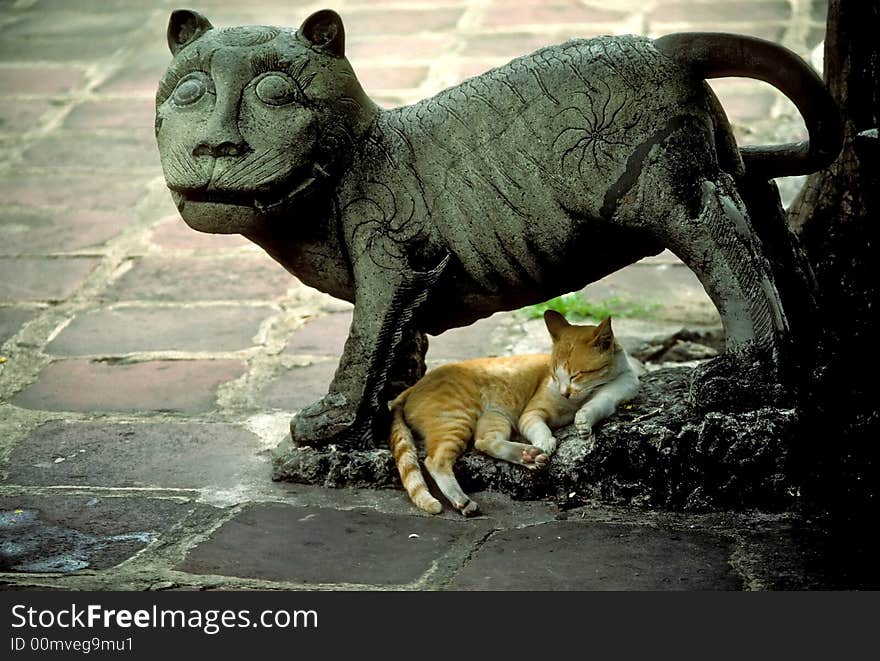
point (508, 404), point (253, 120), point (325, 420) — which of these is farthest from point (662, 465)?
point (253, 120)

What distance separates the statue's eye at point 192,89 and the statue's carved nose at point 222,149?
0.15 meters

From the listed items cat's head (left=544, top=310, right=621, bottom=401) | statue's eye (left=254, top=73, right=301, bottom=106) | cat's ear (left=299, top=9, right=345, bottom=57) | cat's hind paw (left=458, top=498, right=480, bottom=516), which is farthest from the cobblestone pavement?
cat's ear (left=299, top=9, right=345, bottom=57)

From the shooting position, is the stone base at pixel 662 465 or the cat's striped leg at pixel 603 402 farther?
the cat's striped leg at pixel 603 402

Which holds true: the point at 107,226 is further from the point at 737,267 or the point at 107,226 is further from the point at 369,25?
the point at 737,267

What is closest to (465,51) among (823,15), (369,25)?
(369,25)

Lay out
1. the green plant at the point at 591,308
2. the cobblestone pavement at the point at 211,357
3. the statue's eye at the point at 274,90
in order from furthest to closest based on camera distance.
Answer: the green plant at the point at 591,308
the statue's eye at the point at 274,90
the cobblestone pavement at the point at 211,357

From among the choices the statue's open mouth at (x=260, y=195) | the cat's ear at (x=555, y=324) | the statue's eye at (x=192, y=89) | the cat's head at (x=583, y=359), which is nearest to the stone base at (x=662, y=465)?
the cat's head at (x=583, y=359)

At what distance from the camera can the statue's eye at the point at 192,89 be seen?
3781 mm

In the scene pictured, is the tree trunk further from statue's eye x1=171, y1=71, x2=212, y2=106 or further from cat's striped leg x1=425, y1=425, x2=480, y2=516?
statue's eye x1=171, y1=71, x2=212, y2=106

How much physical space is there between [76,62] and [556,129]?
5.68 meters

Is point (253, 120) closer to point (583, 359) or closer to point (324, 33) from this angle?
point (324, 33)

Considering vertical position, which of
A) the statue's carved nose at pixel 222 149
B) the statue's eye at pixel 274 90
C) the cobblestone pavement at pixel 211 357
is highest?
the statue's eye at pixel 274 90

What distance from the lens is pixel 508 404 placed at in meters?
4.15

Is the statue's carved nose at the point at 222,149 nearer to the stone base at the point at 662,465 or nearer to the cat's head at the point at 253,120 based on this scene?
the cat's head at the point at 253,120
